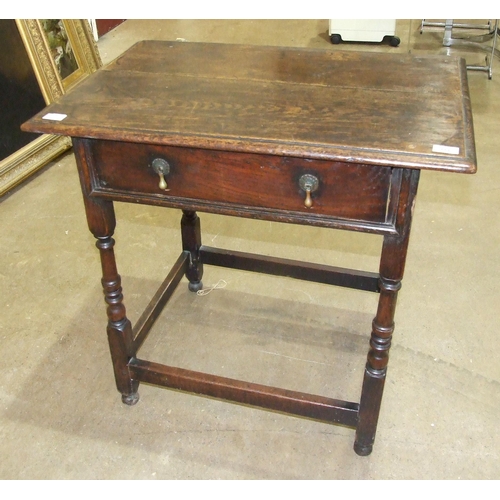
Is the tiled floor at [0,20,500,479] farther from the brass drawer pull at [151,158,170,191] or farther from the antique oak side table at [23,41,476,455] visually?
the brass drawer pull at [151,158,170,191]

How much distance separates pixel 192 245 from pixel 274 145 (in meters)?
1.03

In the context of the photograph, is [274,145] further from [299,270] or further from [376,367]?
[299,270]

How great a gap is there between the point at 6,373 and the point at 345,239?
144 centimetres

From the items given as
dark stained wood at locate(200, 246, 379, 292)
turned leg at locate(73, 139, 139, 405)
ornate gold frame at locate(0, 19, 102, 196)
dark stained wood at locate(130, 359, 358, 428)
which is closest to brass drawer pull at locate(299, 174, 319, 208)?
turned leg at locate(73, 139, 139, 405)

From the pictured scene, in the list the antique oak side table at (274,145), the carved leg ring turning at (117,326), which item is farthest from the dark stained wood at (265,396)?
the carved leg ring turning at (117,326)

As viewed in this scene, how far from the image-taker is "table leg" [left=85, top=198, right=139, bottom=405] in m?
1.51

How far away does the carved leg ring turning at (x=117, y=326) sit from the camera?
1.59 m

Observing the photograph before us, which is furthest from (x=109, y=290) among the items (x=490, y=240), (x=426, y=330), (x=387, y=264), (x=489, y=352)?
(x=490, y=240)

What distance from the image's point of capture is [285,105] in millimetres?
1404

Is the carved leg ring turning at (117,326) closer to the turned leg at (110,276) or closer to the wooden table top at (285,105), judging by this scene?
the turned leg at (110,276)

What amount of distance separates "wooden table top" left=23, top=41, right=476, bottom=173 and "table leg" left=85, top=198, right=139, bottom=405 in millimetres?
246

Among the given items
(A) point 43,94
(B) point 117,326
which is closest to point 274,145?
(B) point 117,326

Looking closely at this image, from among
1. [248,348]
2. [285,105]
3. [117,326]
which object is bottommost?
[248,348]
